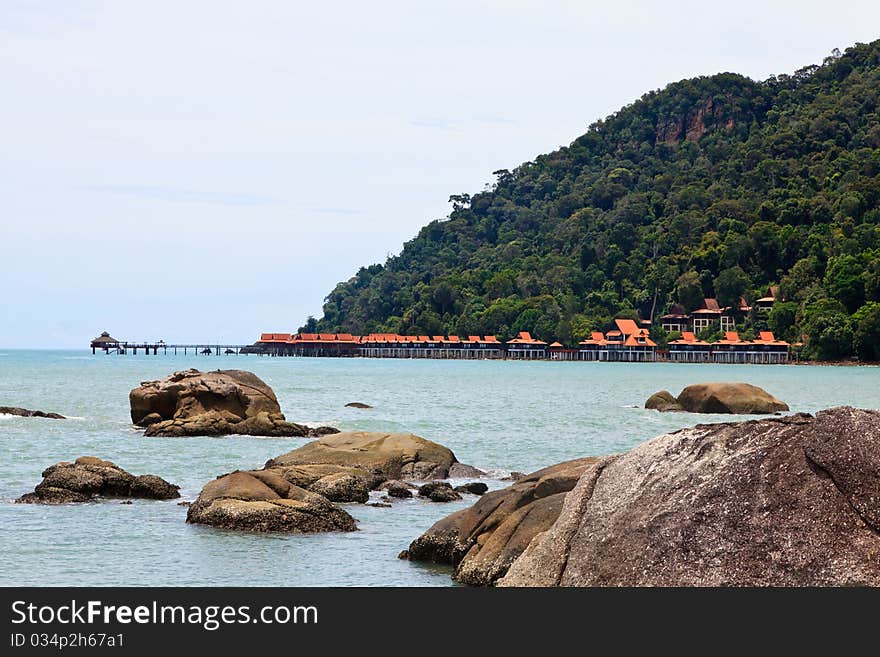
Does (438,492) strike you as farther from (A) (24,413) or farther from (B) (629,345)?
(B) (629,345)

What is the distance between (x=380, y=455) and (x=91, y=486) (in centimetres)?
653

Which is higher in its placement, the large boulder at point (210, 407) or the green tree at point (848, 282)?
the green tree at point (848, 282)

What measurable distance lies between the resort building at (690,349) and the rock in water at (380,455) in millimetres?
163957

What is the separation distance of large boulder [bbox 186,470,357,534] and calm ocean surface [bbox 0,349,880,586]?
350 mm

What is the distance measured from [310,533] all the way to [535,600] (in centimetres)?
961

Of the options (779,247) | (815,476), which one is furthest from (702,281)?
(815,476)

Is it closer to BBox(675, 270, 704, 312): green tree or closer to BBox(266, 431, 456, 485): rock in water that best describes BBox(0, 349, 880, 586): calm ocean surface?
BBox(266, 431, 456, 485): rock in water

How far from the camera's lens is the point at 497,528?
47.5 feet

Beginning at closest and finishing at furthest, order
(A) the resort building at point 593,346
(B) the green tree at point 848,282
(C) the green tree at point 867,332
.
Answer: (C) the green tree at point 867,332, (B) the green tree at point 848,282, (A) the resort building at point 593,346

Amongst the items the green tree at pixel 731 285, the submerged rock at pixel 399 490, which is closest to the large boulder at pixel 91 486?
the submerged rock at pixel 399 490

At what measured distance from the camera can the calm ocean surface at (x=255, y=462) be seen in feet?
53.0

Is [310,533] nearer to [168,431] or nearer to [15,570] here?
[15,570]

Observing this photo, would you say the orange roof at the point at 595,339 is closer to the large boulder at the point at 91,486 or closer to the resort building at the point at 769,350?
the resort building at the point at 769,350

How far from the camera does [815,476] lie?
33.4 feet
